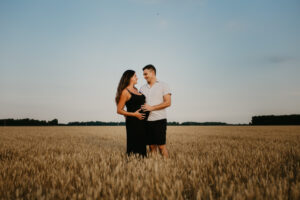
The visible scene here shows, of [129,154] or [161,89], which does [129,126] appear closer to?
[129,154]

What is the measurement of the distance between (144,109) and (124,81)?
694 millimetres

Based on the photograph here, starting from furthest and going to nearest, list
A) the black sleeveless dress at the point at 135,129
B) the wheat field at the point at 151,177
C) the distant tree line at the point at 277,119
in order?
the distant tree line at the point at 277,119 → the black sleeveless dress at the point at 135,129 → the wheat field at the point at 151,177

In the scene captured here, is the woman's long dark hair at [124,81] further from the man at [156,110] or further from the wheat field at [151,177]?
the wheat field at [151,177]

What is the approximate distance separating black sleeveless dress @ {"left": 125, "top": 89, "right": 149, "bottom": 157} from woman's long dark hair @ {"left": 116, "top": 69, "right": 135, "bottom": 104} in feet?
0.79

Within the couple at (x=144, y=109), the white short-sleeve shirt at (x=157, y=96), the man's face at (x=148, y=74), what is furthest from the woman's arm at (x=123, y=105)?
the man's face at (x=148, y=74)

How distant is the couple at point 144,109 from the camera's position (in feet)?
12.3

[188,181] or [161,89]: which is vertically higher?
[161,89]

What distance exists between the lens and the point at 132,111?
3836 mm

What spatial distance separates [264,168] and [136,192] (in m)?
2.25

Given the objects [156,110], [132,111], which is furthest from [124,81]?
[156,110]

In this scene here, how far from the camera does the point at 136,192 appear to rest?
196 centimetres

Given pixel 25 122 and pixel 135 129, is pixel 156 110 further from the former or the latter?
pixel 25 122

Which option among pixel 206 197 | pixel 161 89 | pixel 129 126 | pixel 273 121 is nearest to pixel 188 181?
pixel 206 197

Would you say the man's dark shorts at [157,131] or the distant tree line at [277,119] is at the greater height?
the man's dark shorts at [157,131]
